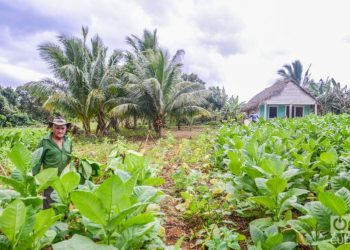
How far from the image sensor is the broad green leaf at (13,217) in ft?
4.41

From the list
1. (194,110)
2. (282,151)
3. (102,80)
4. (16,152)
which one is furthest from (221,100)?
(16,152)

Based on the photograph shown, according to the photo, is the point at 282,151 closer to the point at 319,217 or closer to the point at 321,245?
the point at 319,217

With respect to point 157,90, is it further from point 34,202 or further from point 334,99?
point 334,99

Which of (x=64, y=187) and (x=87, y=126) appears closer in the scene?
(x=64, y=187)

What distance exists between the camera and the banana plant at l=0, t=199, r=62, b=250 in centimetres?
135

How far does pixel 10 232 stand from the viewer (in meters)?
1.41

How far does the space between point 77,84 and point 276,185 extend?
16991mm

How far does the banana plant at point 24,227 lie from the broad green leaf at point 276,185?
144cm

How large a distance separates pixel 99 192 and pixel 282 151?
2.91 meters

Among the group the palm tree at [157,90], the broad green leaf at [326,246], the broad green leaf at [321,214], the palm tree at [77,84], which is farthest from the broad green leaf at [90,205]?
the palm tree at [77,84]

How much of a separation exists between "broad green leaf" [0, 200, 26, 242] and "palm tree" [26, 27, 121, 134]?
53.3 ft

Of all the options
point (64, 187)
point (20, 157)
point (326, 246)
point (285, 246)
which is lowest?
point (285, 246)

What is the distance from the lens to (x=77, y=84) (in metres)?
17.8

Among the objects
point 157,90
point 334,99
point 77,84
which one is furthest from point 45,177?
point 334,99
